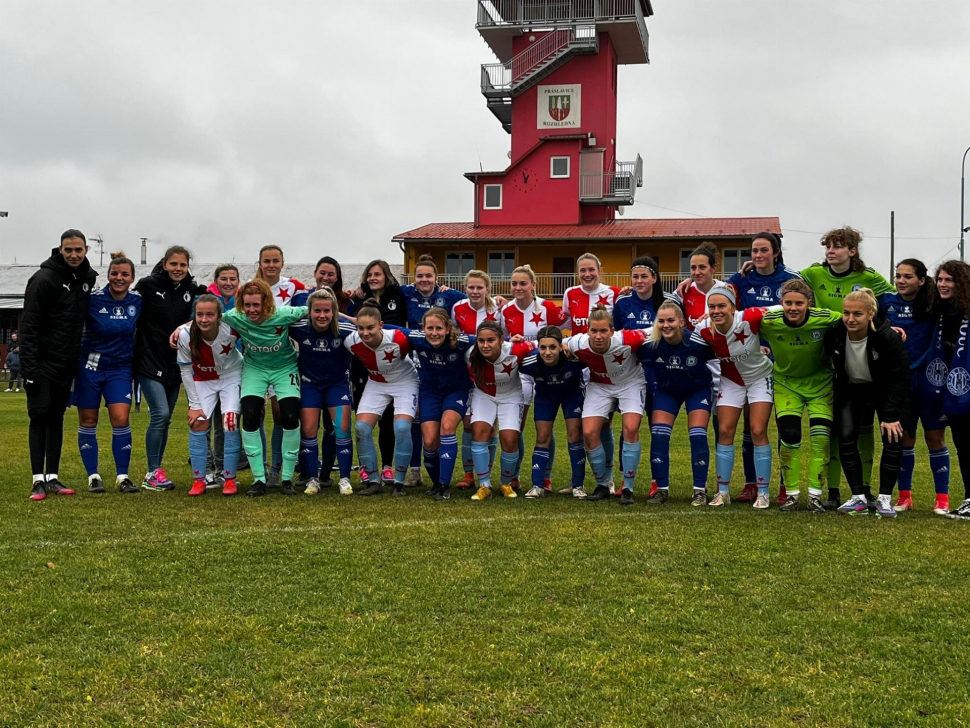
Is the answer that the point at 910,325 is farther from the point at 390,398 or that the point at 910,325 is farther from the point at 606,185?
the point at 606,185

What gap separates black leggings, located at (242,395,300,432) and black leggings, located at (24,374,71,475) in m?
1.49

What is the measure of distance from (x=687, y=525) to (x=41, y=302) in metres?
5.36

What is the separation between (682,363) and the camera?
751 centimetres

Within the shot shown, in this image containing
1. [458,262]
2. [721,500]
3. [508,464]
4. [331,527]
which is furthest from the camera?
[458,262]

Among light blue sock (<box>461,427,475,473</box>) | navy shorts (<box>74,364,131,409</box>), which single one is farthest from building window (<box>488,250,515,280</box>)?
navy shorts (<box>74,364,131,409</box>)

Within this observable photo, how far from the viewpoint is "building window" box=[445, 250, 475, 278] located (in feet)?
143

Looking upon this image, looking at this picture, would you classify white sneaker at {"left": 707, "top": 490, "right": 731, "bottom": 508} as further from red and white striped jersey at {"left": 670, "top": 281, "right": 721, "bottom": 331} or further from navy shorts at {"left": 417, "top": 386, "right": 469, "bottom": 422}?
navy shorts at {"left": 417, "top": 386, "right": 469, "bottom": 422}

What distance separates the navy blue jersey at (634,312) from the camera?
27.0 ft

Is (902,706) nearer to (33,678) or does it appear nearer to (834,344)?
(33,678)

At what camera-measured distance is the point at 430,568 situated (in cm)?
511

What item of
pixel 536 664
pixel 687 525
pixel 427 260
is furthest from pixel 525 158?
pixel 536 664

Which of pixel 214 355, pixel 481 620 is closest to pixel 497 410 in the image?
pixel 214 355

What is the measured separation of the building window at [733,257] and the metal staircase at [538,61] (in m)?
10.5

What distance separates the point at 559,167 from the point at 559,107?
2592 mm
